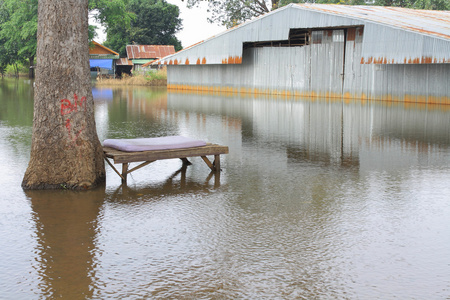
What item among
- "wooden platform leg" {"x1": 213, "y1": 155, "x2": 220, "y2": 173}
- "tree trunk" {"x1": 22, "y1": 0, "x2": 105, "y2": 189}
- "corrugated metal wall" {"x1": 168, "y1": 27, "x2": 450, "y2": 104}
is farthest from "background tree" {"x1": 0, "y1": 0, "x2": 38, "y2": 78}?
"tree trunk" {"x1": 22, "y1": 0, "x2": 105, "y2": 189}

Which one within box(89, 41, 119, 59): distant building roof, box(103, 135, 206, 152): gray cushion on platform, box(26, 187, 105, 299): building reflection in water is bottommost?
box(26, 187, 105, 299): building reflection in water

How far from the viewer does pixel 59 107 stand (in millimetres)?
8227

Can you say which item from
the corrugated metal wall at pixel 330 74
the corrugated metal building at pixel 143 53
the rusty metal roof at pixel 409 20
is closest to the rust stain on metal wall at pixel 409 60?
the rusty metal roof at pixel 409 20

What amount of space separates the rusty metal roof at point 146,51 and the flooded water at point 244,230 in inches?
2371

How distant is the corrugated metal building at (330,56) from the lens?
88.5 feet

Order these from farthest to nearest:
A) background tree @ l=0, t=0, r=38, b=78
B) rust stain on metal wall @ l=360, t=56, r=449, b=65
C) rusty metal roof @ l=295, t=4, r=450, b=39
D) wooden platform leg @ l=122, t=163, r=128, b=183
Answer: background tree @ l=0, t=0, r=38, b=78, rusty metal roof @ l=295, t=4, r=450, b=39, rust stain on metal wall @ l=360, t=56, r=449, b=65, wooden platform leg @ l=122, t=163, r=128, b=183

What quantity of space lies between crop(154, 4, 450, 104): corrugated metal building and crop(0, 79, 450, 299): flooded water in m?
15.9

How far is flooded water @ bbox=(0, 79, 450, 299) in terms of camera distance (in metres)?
4.80

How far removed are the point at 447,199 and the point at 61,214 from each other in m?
5.20

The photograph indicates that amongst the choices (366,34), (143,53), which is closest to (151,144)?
(366,34)

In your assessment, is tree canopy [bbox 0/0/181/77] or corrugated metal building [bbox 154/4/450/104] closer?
corrugated metal building [bbox 154/4/450/104]

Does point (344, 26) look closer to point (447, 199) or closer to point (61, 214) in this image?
point (447, 199)

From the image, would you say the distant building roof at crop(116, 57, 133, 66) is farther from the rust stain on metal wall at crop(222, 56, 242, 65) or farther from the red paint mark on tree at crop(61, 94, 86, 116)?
the red paint mark on tree at crop(61, 94, 86, 116)

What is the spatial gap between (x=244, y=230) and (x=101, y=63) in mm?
65681
